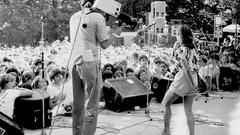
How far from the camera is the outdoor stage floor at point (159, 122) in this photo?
6152 millimetres

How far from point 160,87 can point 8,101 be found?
393cm

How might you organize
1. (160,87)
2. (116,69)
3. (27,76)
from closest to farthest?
1. (27,76)
2. (160,87)
3. (116,69)

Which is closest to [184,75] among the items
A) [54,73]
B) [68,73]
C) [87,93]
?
[87,93]

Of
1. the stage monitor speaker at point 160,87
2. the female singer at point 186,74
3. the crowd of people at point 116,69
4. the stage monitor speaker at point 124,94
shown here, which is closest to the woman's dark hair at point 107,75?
the crowd of people at point 116,69

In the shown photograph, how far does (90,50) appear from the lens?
13.7 feet

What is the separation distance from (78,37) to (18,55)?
25.7ft

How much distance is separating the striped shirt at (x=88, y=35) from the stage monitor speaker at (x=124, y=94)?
3.45 meters

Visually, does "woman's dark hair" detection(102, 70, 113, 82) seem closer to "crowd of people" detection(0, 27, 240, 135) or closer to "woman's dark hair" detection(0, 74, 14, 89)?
"crowd of people" detection(0, 27, 240, 135)

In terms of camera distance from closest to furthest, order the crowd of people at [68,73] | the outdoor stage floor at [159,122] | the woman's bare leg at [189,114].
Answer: the woman's bare leg at [189,114] → the outdoor stage floor at [159,122] → the crowd of people at [68,73]

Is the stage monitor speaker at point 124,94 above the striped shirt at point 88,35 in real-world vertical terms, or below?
below

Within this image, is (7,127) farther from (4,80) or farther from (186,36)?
(186,36)

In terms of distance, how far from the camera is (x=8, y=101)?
5.63 metres

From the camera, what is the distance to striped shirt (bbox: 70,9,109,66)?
13.6 ft

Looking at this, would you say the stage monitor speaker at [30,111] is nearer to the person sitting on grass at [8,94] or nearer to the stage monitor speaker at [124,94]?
the person sitting on grass at [8,94]
